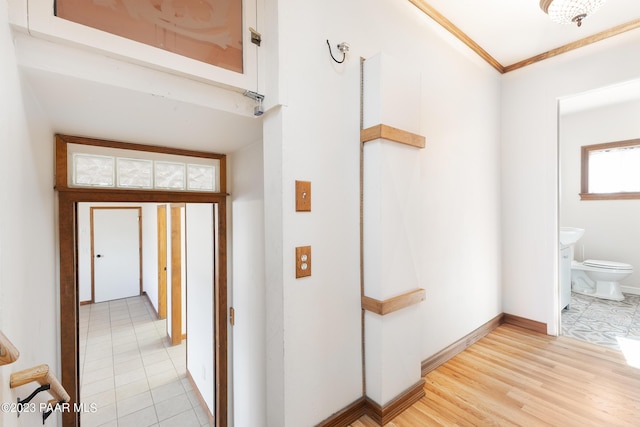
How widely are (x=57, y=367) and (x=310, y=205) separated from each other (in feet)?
5.68

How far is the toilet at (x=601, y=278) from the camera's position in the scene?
358cm

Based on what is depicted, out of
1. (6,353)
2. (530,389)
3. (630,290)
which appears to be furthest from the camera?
(630,290)

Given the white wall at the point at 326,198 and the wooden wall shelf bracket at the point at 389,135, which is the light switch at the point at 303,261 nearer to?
the white wall at the point at 326,198

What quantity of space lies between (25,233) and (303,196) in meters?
1.12

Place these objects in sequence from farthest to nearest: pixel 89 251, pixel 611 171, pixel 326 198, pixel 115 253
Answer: pixel 115 253
pixel 89 251
pixel 611 171
pixel 326 198

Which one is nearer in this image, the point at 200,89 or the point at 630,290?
the point at 200,89

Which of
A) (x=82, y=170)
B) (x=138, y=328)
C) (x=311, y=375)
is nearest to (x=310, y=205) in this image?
(x=311, y=375)

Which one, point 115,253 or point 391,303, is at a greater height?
point 391,303

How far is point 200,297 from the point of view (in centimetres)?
279

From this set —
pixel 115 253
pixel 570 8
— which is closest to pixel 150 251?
pixel 115 253

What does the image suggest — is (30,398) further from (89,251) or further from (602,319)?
(89,251)

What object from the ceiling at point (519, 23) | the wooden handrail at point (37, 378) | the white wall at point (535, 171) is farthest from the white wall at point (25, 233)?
the white wall at point (535, 171)

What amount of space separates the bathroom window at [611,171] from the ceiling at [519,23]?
2.63 meters

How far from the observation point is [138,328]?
180 inches
